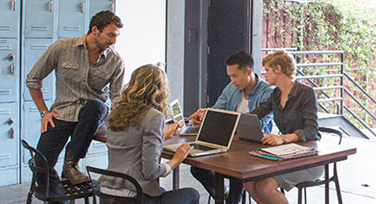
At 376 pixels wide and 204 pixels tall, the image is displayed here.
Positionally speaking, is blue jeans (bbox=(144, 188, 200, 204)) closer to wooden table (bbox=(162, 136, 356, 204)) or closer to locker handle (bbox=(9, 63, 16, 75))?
wooden table (bbox=(162, 136, 356, 204))

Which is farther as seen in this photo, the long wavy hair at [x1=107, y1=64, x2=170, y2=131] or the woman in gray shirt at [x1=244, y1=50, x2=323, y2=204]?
the woman in gray shirt at [x1=244, y1=50, x2=323, y2=204]

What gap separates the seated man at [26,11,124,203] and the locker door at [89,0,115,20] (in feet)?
6.09

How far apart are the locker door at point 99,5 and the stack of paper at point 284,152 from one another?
2921 mm

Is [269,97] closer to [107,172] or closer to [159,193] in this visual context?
[159,193]

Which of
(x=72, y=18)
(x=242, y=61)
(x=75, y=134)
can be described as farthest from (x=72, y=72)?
(x=72, y=18)

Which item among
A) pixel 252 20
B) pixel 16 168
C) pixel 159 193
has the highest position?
pixel 252 20

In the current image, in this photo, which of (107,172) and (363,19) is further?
(363,19)

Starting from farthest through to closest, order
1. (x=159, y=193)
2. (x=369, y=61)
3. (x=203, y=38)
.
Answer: (x=369, y=61)
(x=203, y=38)
(x=159, y=193)

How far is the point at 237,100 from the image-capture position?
4.09m

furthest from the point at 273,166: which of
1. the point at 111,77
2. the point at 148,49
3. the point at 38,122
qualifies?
the point at 148,49

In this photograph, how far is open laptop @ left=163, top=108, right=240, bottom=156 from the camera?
10.0 ft

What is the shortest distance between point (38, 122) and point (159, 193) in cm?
264

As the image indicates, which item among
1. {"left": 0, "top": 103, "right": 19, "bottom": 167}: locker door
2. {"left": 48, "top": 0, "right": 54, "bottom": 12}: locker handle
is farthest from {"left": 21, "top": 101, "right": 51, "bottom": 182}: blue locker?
{"left": 48, "top": 0, "right": 54, "bottom": 12}: locker handle

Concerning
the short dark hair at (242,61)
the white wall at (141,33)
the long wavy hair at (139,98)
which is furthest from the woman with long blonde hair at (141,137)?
the white wall at (141,33)
